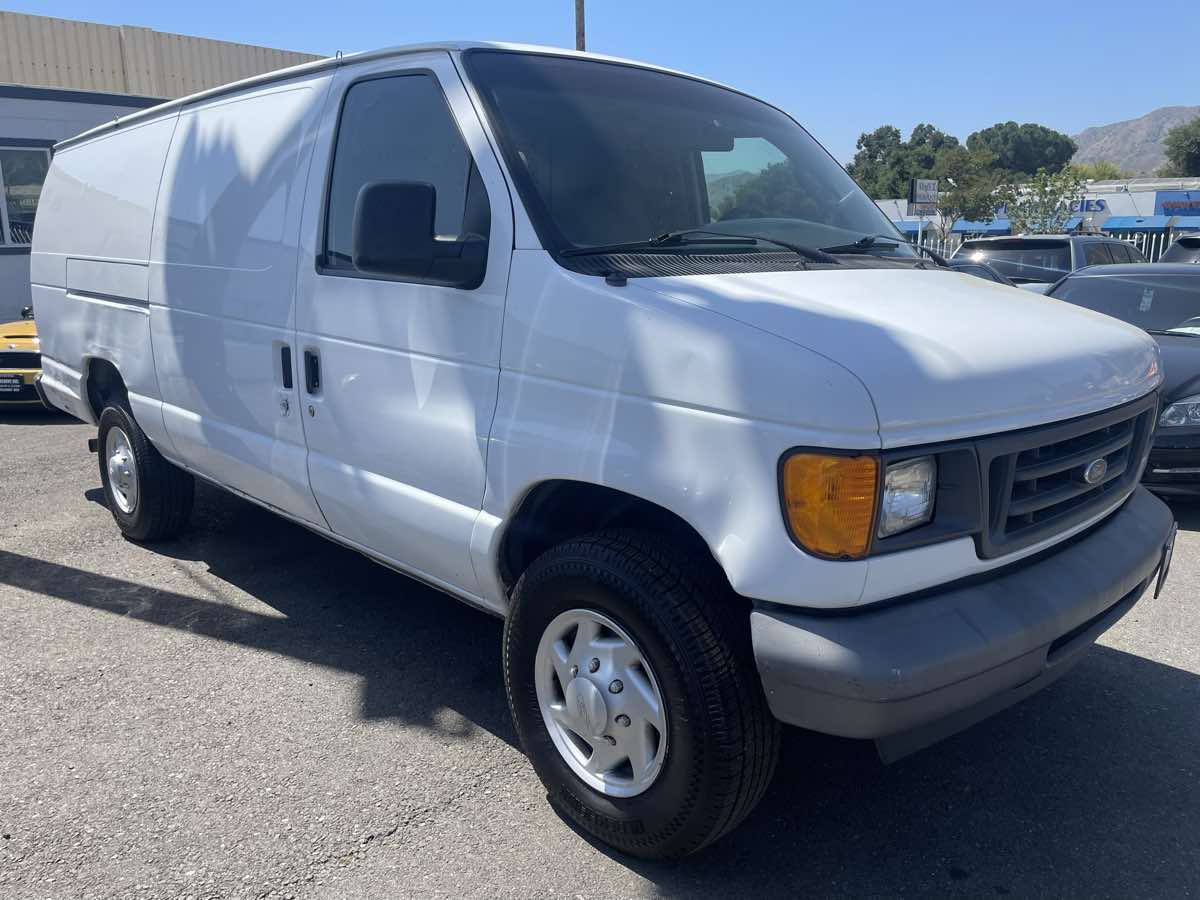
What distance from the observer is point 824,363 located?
7.09ft

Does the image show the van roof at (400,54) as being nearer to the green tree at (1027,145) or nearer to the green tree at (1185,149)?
the green tree at (1185,149)

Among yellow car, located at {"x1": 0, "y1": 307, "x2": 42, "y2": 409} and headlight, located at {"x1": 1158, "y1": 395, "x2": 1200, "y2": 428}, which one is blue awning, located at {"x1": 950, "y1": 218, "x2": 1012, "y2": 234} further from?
yellow car, located at {"x1": 0, "y1": 307, "x2": 42, "y2": 409}

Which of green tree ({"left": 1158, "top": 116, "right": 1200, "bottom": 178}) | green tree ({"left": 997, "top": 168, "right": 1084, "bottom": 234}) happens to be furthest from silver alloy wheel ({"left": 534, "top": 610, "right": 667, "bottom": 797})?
green tree ({"left": 1158, "top": 116, "right": 1200, "bottom": 178})

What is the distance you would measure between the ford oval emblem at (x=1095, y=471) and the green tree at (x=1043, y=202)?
1516 inches

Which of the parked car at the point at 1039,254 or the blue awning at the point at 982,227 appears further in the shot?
the blue awning at the point at 982,227

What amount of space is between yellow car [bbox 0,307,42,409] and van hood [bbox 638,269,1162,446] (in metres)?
8.52

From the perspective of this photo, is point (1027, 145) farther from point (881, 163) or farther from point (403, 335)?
point (403, 335)

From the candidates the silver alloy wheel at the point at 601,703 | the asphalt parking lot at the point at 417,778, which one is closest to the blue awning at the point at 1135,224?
the asphalt parking lot at the point at 417,778

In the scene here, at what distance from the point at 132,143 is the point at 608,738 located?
4166 mm

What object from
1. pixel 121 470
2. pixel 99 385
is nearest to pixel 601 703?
pixel 121 470

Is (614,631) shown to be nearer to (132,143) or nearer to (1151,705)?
(1151,705)

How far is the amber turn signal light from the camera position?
214cm

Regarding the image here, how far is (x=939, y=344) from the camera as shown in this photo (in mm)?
2357

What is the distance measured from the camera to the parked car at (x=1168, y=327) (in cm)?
560
